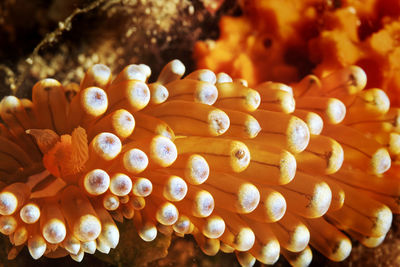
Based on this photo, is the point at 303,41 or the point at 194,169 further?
the point at 303,41

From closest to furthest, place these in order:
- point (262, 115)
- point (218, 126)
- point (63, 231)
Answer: point (63, 231)
point (218, 126)
point (262, 115)

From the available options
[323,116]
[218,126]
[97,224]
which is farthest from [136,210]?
[323,116]

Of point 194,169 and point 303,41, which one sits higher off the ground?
point 194,169

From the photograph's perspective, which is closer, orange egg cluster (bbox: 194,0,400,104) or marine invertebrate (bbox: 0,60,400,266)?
marine invertebrate (bbox: 0,60,400,266)

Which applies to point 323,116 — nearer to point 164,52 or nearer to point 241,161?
point 241,161
